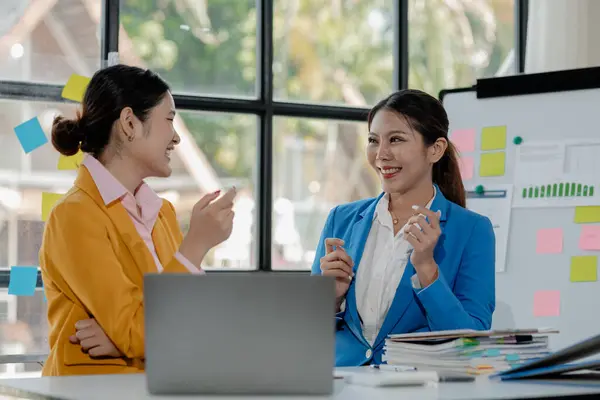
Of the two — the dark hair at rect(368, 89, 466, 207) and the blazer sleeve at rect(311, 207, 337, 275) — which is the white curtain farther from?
the blazer sleeve at rect(311, 207, 337, 275)

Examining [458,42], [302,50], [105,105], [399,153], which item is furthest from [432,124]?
[458,42]

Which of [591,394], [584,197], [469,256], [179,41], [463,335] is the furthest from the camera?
[179,41]

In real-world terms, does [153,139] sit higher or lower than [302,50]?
lower

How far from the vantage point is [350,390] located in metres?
1.51

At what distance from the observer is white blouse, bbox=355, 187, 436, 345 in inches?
91.4

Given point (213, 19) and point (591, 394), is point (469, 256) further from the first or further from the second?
point (213, 19)

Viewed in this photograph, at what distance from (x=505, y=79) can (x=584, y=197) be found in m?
0.54

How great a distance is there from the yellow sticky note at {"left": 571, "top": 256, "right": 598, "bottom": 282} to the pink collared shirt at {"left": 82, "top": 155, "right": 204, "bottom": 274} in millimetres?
1609

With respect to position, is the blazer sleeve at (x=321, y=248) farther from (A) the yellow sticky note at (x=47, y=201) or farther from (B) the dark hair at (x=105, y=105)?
(A) the yellow sticky note at (x=47, y=201)

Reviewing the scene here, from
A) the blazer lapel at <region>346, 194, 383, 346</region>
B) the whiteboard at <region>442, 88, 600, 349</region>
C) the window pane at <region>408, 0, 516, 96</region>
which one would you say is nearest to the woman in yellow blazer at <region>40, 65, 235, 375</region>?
the blazer lapel at <region>346, 194, 383, 346</region>

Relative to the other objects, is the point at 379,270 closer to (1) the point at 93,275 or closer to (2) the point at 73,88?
(1) the point at 93,275

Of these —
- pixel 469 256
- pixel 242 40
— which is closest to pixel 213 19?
pixel 242 40

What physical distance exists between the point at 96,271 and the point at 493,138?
1.92 metres

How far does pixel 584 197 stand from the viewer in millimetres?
3168
